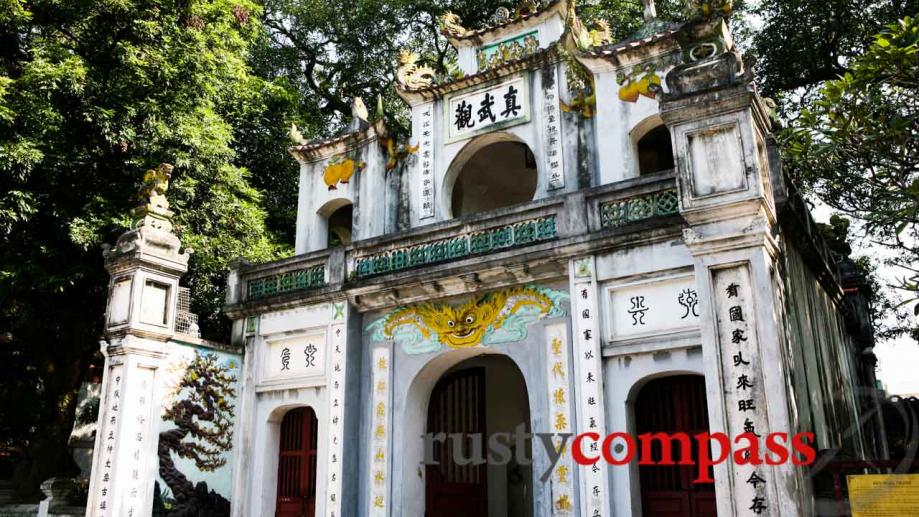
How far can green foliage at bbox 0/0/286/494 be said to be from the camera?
13.4 meters

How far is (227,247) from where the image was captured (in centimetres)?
1510

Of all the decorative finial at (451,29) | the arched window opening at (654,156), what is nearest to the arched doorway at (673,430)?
the arched window opening at (654,156)

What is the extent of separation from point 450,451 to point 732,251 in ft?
18.3

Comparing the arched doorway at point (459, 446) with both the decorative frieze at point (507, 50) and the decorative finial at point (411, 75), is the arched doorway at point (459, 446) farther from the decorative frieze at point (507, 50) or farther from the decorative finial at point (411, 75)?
the decorative frieze at point (507, 50)

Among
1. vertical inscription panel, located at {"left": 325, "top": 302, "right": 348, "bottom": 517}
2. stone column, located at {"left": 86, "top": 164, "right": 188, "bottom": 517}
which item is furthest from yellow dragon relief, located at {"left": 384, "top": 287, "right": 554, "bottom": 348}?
stone column, located at {"left": 86, "top": 164, "right": 188, "bottom": 517}

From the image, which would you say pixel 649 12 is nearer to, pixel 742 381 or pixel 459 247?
pixel 459 247

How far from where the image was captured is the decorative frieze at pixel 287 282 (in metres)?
11.5

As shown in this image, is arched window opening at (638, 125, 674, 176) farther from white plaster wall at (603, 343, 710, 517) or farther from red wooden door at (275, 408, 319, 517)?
red wooden door at (275, 408, 319, 517)

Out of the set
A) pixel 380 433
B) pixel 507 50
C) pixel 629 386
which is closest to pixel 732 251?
pixel 629 386

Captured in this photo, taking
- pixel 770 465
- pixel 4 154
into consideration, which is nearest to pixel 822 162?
pixel 770 465

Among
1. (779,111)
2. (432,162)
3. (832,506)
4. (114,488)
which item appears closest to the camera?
(832,506)

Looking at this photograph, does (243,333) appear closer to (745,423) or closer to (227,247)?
(227,247)

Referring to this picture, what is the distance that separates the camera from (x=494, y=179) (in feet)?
47.8

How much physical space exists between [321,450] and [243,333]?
2505 mm
